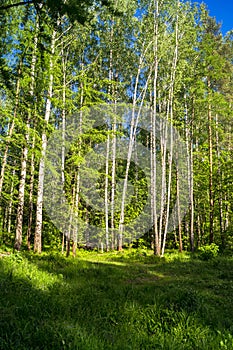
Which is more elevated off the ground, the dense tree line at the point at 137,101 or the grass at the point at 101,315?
the dense tree line at the point at 137,101

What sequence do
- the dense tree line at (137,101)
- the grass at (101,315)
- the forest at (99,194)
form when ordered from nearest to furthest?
the grass at (101,315)
the forest at (99,194)
the dense tree line at (137,101)

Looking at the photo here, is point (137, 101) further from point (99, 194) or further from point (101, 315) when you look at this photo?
point (101, 315)

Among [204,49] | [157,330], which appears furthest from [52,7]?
[204,49]

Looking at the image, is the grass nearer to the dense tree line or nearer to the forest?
the forest

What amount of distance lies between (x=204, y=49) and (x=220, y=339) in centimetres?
1720

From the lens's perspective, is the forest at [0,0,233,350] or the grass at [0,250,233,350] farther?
the forest at [0,0,233,350]

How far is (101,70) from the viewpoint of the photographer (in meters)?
21.9

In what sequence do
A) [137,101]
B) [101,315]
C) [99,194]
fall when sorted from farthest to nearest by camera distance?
[99,194] → [137,101] → [101,315]

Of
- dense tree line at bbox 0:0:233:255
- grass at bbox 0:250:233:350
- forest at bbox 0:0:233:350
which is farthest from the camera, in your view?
dense tree line at bbox 0:0:233:255

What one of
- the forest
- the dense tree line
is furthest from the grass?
the dense tree line

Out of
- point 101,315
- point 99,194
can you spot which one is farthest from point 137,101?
point 101,315

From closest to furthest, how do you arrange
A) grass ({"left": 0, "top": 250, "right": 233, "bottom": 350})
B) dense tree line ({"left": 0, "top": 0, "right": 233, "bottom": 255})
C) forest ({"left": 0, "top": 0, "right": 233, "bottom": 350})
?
grass ({"left": 0, "top": 250, "right": 233, "bottom": 350}) → forest ({"left": 0, "top": 0, "right": 233, "bottom": 350}) → dense tree line ({"left": 0, "top": 0, "right": 233, "bottom": 255})

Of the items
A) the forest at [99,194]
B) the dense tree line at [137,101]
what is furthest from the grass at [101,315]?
the dense tree line at [137,101]

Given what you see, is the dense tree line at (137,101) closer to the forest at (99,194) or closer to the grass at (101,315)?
the forest at (99,194)
